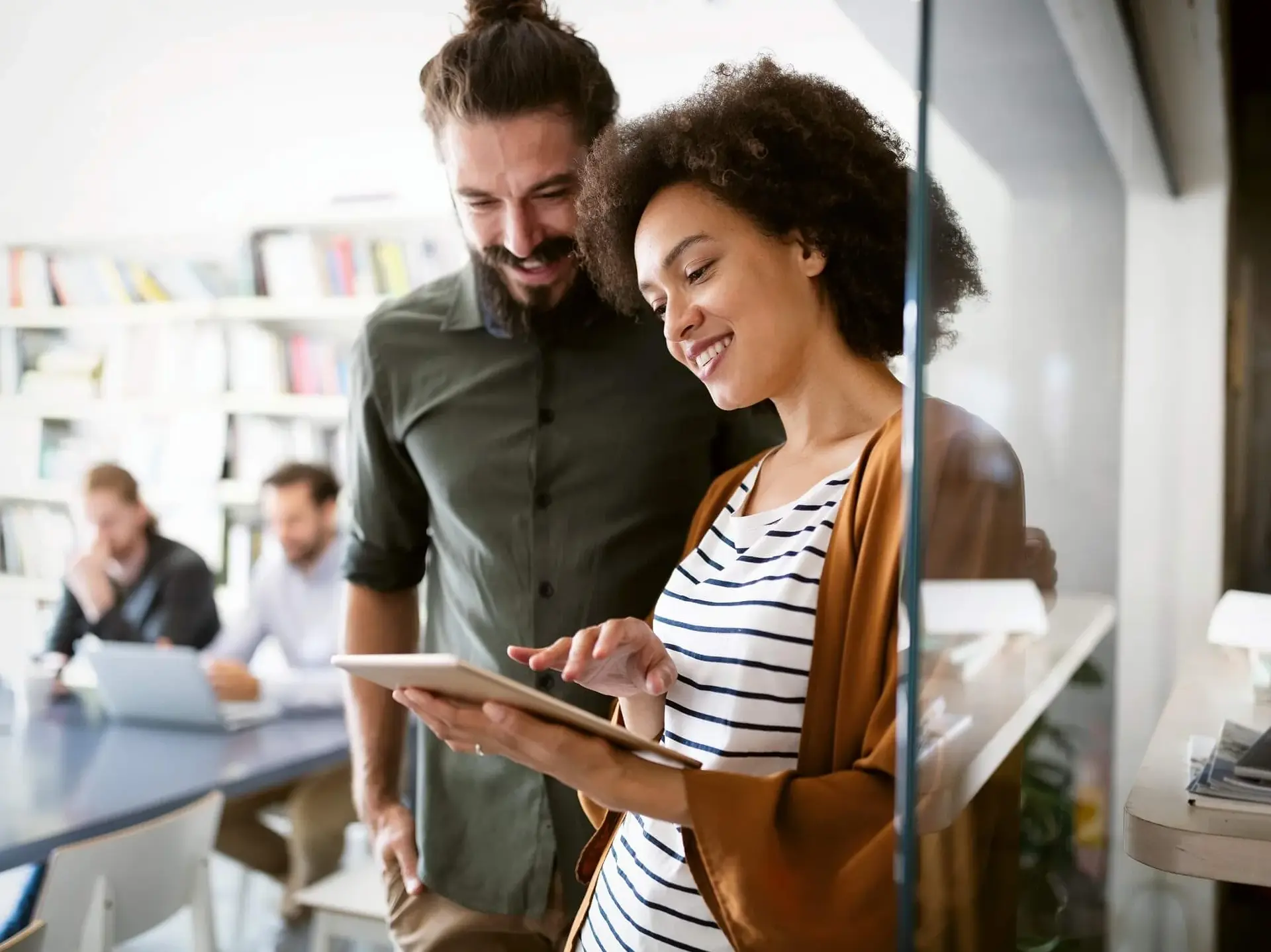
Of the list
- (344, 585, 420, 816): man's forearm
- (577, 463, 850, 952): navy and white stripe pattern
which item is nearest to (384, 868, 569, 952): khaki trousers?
(344, 585, 420, 816): man's forearm

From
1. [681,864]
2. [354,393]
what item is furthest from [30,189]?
[681,864]

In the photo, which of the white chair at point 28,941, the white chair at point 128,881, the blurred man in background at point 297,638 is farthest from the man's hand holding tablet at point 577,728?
the blurred man in background at point 297,638

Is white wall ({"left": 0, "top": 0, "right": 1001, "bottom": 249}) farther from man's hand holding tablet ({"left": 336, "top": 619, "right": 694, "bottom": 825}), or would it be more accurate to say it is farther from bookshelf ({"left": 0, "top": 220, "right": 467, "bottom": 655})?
man's hand holding tablet ({"left": 336, "top": 619, "right": 694, "bottom": 825})

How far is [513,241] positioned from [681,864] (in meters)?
0.69

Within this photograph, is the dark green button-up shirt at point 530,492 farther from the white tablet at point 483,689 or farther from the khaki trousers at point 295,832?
the khaki trousers at point 295,832

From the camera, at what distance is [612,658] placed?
1.00 metres

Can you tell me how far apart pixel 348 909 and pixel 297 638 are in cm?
126

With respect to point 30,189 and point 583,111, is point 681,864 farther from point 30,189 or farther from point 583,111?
point 30,189

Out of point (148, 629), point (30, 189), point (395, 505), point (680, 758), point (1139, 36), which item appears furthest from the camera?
point (30, 189)

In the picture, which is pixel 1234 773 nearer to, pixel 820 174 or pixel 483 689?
pixel 483 689

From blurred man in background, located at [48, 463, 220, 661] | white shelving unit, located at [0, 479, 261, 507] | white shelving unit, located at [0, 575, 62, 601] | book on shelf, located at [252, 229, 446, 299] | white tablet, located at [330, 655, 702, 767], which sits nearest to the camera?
white tablet, located at [330, 655, 702, 767]

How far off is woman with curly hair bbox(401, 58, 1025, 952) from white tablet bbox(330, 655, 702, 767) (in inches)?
0.5

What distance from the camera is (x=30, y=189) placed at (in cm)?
464

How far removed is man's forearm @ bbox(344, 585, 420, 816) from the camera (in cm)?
157
